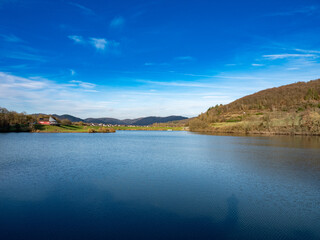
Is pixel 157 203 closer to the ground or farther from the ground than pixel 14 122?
closer to the ground

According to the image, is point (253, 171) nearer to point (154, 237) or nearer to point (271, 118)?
Answer: point (154, 237)

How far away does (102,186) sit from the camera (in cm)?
1144

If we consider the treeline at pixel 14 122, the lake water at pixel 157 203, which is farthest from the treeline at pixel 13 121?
the lake water at pixel 157 203

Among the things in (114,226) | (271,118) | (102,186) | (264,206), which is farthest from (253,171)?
(271,118)

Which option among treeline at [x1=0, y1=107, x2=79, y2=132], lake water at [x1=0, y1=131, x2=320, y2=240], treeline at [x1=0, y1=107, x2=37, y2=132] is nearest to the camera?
lake water at [x1=0, y1=131, x2=320, y2=240]

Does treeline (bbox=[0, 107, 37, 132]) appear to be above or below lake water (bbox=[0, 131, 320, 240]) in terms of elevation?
above

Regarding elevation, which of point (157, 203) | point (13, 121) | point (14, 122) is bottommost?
point (157, 203)

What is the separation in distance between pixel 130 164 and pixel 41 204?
937cm

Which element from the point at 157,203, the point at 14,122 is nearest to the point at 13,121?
the point at 14,122

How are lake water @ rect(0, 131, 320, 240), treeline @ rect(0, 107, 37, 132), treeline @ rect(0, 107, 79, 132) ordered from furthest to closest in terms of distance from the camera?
treeline @ rect(0, 107, 79, 132) → treeline @ rect(0, 107, 37, 132) → lake water @ rect(0, 131, 320, 240)

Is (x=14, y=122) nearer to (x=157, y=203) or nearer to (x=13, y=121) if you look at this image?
(x=13, y=121)

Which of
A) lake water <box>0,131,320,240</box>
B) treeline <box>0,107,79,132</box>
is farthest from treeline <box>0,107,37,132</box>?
lake water <box>0,131,320,240</box>

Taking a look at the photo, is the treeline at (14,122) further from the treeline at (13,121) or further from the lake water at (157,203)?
the lake water at (157,203)

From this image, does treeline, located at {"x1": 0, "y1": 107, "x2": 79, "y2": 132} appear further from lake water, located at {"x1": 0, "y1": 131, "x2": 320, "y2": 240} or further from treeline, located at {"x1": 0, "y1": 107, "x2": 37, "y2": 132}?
lake water, located at {"x1": 0, "y1": 131, "x2": 320, "y2": 240}
